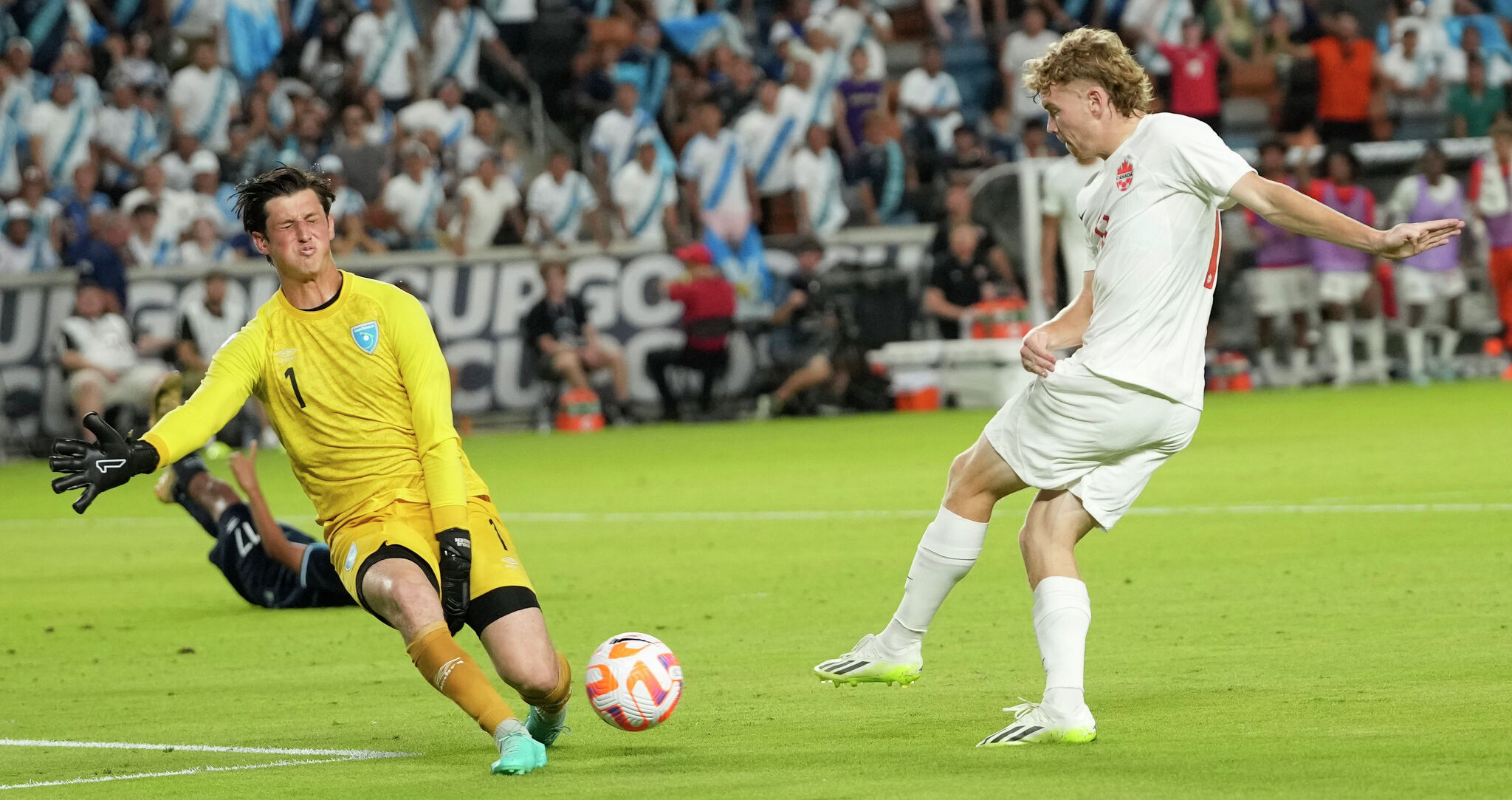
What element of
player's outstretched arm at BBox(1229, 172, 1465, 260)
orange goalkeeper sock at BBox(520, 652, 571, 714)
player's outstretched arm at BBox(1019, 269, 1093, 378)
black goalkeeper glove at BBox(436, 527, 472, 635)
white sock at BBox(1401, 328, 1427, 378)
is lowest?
white sock at BBox(1401, 328, 1427, 378)

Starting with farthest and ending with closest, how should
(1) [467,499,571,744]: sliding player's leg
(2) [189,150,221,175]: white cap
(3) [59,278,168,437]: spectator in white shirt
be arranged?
(2) [189,150,221,175]: white cap, (3) [59,278,168,437]: spectator in white shirt, (1) [467,499,571,744]: sliding player's leg

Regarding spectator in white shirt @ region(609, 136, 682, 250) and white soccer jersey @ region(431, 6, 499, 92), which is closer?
spectator in white shirt @ region(609, 136, 682, 250)

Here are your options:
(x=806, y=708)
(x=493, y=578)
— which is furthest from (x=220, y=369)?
(x=806, y=708)

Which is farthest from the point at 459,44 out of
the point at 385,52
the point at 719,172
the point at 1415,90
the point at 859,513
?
the point at 859,513

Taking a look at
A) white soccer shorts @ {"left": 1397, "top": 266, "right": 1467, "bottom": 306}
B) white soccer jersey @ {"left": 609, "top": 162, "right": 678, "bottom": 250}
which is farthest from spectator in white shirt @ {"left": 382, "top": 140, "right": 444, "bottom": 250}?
white soccer shorts @ {"left": 1397, "top": 266, "right": 1467, "bottom": 306}

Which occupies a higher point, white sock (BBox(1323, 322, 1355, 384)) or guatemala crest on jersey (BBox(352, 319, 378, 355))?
guatemala crest on jersey (BBox(352, 319, 378, 355))

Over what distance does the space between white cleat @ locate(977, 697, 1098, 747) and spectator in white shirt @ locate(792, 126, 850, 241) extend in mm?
18947

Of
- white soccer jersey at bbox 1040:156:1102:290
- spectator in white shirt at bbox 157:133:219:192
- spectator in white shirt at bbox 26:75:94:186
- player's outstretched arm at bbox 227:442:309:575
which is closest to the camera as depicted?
player's outstretched arm at bbox 227:442:309:575

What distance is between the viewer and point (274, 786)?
19.8 feet

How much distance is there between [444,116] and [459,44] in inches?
54.1

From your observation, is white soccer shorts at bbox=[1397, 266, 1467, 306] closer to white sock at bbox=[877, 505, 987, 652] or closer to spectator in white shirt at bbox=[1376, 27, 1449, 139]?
spectator in white shirt at bbox=[1376, 27, 1449, 139]

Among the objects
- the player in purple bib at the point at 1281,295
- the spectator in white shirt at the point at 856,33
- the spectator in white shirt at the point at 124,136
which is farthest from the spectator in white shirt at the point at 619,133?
the player in purple bib at the point at 1281,295

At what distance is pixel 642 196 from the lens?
24641 millimetres

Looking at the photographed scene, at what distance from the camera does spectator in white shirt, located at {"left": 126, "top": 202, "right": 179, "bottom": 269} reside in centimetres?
2255
